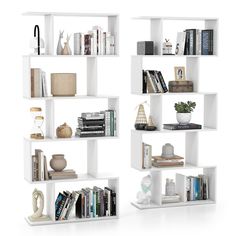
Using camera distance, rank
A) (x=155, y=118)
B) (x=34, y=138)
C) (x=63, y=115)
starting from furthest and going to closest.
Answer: (x=63, y=115) < (x=155, y=118) < (x=34, y=138)

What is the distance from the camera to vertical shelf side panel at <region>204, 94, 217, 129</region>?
8.01 m

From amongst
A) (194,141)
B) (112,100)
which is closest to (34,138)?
(112,100)

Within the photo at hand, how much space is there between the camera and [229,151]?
967cm

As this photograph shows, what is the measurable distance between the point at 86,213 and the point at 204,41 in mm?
2393

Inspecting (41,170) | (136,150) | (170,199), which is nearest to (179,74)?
(136,150)

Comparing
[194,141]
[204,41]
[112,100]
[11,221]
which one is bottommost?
[11,221]

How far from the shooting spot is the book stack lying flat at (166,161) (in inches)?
310

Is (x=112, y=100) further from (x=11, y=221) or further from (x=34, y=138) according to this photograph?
(x=11, y=221)

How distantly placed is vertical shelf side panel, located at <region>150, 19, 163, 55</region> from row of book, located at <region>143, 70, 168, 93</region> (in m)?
0.25

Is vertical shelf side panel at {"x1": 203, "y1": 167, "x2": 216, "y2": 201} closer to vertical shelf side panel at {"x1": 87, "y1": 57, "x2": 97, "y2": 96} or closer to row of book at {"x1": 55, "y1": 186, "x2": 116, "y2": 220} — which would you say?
row of book at {"x1": 55, "y1": 186, "x2": 116, "y2": 220}

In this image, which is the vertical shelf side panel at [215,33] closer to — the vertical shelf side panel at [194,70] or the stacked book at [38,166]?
the vertical shelf side panel at [194,70]

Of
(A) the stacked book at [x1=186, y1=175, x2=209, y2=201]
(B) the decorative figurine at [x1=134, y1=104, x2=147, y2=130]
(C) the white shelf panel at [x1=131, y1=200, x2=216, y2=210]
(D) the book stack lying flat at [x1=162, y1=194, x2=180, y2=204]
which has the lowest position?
(C) the white shelf panel at [x1=131, y1=200, x2=216, y2=210]

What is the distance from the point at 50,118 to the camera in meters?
7.15

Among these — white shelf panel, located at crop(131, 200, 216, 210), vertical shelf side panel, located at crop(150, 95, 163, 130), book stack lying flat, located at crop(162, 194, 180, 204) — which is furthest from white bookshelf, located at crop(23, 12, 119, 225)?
book stack lying flat, located at crop(162, 194, 180, 204)
